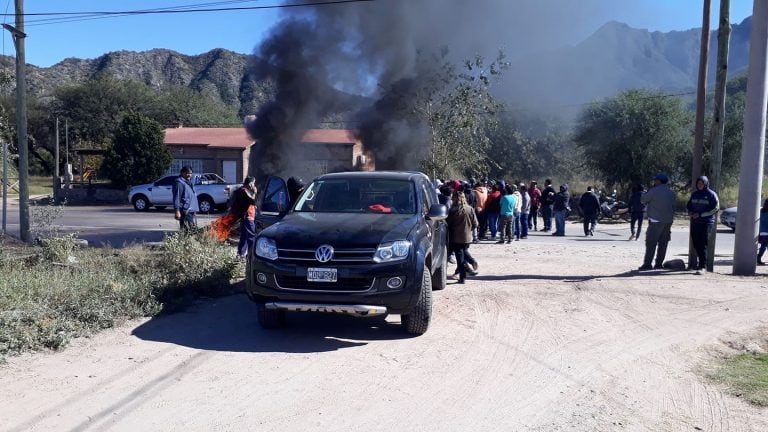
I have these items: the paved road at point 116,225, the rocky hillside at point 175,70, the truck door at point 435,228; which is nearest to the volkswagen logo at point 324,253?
the truck door at point 435,228

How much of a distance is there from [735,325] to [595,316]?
1.49 m

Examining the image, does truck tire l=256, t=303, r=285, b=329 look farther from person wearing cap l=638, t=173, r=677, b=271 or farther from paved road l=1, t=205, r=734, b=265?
paved road l=1, t=205, r=734, b=265

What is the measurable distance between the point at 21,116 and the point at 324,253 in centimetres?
967

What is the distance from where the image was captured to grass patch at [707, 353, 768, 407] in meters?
5.35

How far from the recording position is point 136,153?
34062 mm

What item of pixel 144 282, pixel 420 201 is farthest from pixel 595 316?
pixel 144 282

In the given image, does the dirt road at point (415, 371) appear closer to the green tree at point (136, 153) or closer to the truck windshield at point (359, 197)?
the truck windshield at point (359, 197)

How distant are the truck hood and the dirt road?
99 centimetres

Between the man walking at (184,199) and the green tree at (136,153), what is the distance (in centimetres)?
2378

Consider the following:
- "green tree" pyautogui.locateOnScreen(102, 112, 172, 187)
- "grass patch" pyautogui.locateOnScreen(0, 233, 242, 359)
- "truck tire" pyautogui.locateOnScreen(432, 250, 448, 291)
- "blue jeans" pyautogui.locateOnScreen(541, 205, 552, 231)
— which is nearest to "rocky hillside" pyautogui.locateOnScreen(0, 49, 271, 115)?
"green tree" pyautogui.locateOnScreen(102, 112, 172, 187)

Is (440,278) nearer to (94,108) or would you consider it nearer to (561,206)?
(561,206)

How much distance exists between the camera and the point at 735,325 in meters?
7.66

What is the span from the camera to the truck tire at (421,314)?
675 cm

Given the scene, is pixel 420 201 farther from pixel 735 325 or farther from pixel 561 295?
pixel 735 325
